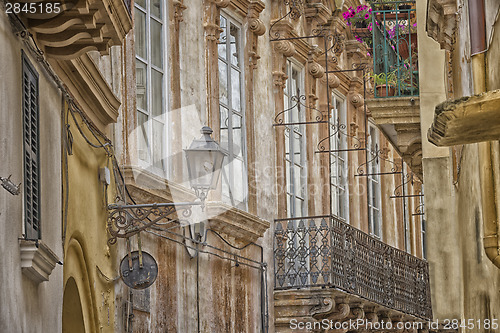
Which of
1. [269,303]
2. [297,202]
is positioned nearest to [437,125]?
[269,303]

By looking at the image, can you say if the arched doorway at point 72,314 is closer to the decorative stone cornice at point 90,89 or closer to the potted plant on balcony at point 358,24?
the decorative stone cornice at point 90,89

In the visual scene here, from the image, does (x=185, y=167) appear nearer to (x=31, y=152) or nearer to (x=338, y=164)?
(x=31, y=152)

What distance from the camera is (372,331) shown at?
72.1 ft

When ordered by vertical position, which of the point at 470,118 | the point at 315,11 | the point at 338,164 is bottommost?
the point at 470,118

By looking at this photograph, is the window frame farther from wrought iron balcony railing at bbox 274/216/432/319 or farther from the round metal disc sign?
wrought iron balcony railing at bbox 274/216/432/319

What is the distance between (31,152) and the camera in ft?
30.5

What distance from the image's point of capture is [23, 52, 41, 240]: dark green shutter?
9094mm

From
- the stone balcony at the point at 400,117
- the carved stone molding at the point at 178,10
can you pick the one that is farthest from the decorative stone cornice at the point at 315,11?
the carved stone molding at the point at 178,10

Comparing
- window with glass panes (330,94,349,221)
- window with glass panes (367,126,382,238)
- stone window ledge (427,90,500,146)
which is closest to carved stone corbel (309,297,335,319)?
window with glass panes (330,94,349,221)

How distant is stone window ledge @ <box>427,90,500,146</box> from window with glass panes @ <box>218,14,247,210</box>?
10329 mm

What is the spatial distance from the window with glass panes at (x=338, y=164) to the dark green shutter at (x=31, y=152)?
12.5m

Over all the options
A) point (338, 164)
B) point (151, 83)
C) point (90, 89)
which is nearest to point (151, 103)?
point (151, 83)

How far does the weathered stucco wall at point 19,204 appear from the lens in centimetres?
834

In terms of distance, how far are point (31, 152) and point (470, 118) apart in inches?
153
